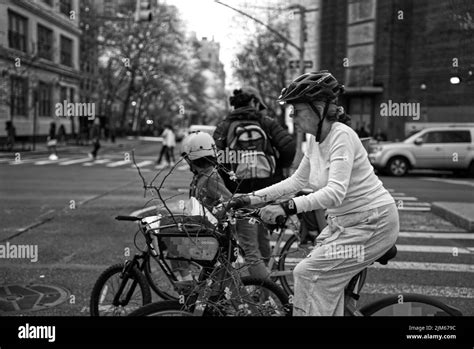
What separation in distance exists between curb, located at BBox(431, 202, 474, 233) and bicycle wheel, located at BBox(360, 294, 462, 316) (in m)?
5.95

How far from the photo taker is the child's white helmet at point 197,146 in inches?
139

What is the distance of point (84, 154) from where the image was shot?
2558cm

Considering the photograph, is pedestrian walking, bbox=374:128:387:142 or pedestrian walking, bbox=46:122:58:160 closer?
pedestrian walking, bbox=374:128:387:142

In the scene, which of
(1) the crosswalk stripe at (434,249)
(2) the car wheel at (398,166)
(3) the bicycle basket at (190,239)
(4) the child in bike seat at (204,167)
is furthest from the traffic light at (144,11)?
(3) the bicycle basket at (190,239)

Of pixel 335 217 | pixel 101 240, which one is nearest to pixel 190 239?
pixel 335 217

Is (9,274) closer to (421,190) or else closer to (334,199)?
(334,199)

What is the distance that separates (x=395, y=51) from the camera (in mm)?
5445

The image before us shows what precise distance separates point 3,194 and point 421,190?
9858 mm

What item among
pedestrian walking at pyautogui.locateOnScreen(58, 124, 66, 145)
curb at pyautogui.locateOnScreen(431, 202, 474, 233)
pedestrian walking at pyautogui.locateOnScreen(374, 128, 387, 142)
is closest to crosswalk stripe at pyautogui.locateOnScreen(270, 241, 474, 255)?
curb at pyautogui.locateOnScreen(431, 202, 474, 233)

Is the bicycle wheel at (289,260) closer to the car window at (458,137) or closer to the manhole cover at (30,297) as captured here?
the manhole cover at (30,297)

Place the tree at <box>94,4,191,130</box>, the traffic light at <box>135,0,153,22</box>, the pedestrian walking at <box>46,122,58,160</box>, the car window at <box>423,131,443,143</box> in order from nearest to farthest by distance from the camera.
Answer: the traffic light at <box>135,0,153,22</box>
the car window at <box>423,131,443,143</box>
the pedestrian walking at <box>46,122,58,160</box>
the tree at <box>94,4,191,130</box>

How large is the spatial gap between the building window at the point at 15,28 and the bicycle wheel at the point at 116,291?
1.91 meters

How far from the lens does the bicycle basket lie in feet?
9.27

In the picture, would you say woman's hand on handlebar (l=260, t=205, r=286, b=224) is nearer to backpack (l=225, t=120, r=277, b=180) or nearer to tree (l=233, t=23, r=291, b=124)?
backpack (l=225, t=120, r=277, b=180)
